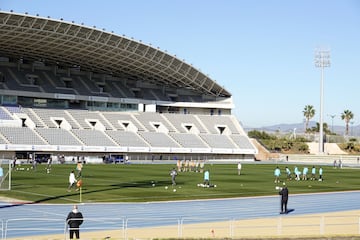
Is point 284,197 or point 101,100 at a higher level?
point 101,100

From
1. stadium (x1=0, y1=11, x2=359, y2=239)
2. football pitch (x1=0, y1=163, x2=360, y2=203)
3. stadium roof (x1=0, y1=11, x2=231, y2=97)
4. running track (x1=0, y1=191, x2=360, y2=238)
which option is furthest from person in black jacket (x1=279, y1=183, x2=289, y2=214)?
stadium roof (x1=0, y1=11, x2=231, y2=97)

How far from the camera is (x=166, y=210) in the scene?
29.4 m

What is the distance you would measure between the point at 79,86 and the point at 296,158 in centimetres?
3632

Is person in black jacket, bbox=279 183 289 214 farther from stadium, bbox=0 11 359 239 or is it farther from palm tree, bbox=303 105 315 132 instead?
palm tree, bbox=303 105 315 132

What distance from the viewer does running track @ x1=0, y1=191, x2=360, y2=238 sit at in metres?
24.4

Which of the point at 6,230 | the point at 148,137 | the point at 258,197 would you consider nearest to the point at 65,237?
the point at 6,230

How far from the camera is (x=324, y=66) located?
10725 centimetres

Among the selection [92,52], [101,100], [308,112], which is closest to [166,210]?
[92,52]

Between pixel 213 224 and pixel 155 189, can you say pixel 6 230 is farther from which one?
pixel 155 189

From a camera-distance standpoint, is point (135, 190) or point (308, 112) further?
point (308, 112)

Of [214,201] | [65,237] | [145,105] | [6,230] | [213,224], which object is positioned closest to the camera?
[65,237]

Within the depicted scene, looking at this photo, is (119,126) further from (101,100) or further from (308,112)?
(308,112)

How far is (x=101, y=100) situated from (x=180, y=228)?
75.8 metres

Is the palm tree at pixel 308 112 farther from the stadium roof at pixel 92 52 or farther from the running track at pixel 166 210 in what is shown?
the running track at pixel 166 210
